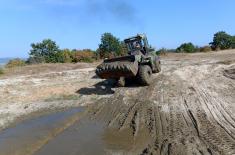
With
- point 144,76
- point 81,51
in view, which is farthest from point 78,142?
point 81,51

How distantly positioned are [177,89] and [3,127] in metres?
7.00

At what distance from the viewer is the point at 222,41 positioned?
44.7 m

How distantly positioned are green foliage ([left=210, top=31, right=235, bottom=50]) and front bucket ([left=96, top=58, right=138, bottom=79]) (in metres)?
27.1

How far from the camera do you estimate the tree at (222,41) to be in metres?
43.9

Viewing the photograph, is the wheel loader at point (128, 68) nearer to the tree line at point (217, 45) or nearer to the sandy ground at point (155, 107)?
the sandy ground at point (155, 107)

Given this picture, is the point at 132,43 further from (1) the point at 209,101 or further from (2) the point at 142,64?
(1) the point at 209,101

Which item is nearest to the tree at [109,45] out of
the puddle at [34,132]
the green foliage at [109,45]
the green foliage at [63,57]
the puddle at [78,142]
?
the green foliage at [109,45]

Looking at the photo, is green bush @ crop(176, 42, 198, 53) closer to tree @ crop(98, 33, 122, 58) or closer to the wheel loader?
tree @ crop(98, 33, 122, 58)

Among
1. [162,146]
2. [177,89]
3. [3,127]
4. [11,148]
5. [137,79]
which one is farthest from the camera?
[137,79]

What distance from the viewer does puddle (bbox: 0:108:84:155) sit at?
10422mm

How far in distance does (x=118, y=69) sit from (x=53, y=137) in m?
7.07

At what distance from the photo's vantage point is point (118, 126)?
40.0ft

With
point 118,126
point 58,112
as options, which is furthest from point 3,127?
point 118,126

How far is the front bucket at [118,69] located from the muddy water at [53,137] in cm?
419
